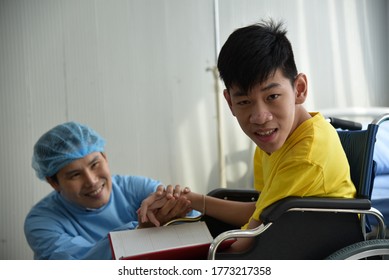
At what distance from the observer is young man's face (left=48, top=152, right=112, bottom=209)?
1.57 m

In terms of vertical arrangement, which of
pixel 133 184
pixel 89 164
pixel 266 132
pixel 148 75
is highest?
pixel 148 75

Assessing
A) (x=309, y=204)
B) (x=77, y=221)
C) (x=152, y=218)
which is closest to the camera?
(x=309, y=204)

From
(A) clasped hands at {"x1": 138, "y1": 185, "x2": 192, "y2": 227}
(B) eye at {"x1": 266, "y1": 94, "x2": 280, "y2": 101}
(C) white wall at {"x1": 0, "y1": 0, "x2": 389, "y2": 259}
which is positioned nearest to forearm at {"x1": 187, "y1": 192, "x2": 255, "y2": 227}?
(A) clasped hands at {"x1": 138, "y1": 185, "x2": 192, "y2": 227}

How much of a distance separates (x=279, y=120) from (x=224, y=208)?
1.40 ft

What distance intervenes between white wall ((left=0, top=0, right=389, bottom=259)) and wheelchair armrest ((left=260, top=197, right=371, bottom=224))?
60.3 inches

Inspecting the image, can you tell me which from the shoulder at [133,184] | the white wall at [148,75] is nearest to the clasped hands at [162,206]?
the shoulder at [133,184]

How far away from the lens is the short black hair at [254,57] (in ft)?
3.30

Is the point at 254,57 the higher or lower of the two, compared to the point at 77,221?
higher

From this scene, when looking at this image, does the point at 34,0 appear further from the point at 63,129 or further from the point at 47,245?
the point at 47,245

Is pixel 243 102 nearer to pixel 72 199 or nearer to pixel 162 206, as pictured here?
pixel 162 206

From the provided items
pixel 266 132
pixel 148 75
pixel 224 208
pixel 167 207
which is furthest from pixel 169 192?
pixel 148 75

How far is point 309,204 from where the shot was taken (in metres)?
0.96

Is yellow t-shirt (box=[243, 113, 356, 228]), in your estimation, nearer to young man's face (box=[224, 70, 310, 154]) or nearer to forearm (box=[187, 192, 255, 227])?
young man's face (box=[224, 70, 310, 154])
